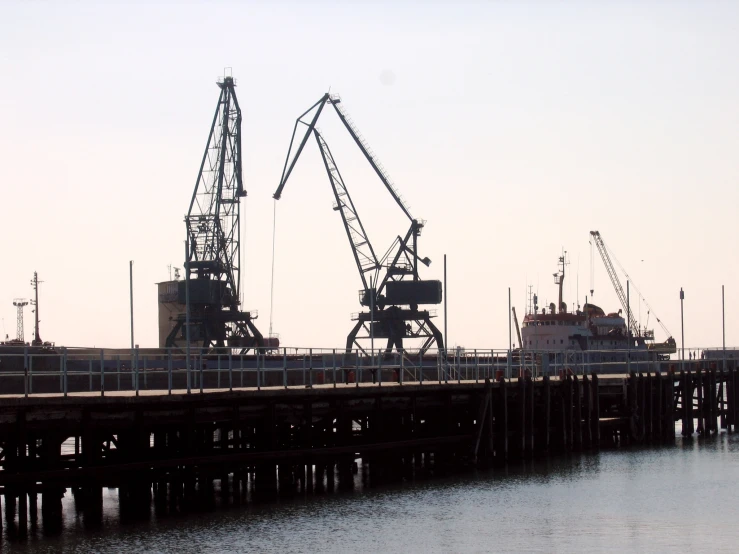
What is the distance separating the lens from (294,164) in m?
109

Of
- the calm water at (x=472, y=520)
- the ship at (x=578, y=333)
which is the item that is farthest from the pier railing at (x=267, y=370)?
the ship at (x=578, y=333)

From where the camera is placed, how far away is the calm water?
1319 inches

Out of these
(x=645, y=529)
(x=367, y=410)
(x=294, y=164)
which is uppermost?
(x=294, y=164)

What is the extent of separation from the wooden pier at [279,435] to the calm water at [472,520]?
62.7 inches

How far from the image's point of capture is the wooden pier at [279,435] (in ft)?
117

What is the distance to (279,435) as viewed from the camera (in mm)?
46875

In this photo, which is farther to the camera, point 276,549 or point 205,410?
point 205,410

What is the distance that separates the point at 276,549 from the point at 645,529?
11.3 metres

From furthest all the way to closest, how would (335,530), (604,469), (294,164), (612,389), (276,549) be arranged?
(294,164) < (612,389) < (604,469) < (335,530) < (276,549)

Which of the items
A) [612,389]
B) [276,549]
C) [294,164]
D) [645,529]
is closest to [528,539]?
[645,529]

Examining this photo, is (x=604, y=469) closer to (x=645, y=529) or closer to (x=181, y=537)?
(x=645, y=529)

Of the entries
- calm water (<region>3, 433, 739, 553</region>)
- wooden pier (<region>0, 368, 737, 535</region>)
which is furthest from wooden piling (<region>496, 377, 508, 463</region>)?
calm water (<region>3, 433, 739, 553</region>)

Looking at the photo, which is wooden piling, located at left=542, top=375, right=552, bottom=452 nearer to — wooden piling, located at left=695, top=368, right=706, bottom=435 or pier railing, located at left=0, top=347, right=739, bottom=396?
pier railing, located at left=0, top=347, right=739, bottom=396

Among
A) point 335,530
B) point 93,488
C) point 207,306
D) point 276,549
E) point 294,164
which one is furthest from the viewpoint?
point 294,164
